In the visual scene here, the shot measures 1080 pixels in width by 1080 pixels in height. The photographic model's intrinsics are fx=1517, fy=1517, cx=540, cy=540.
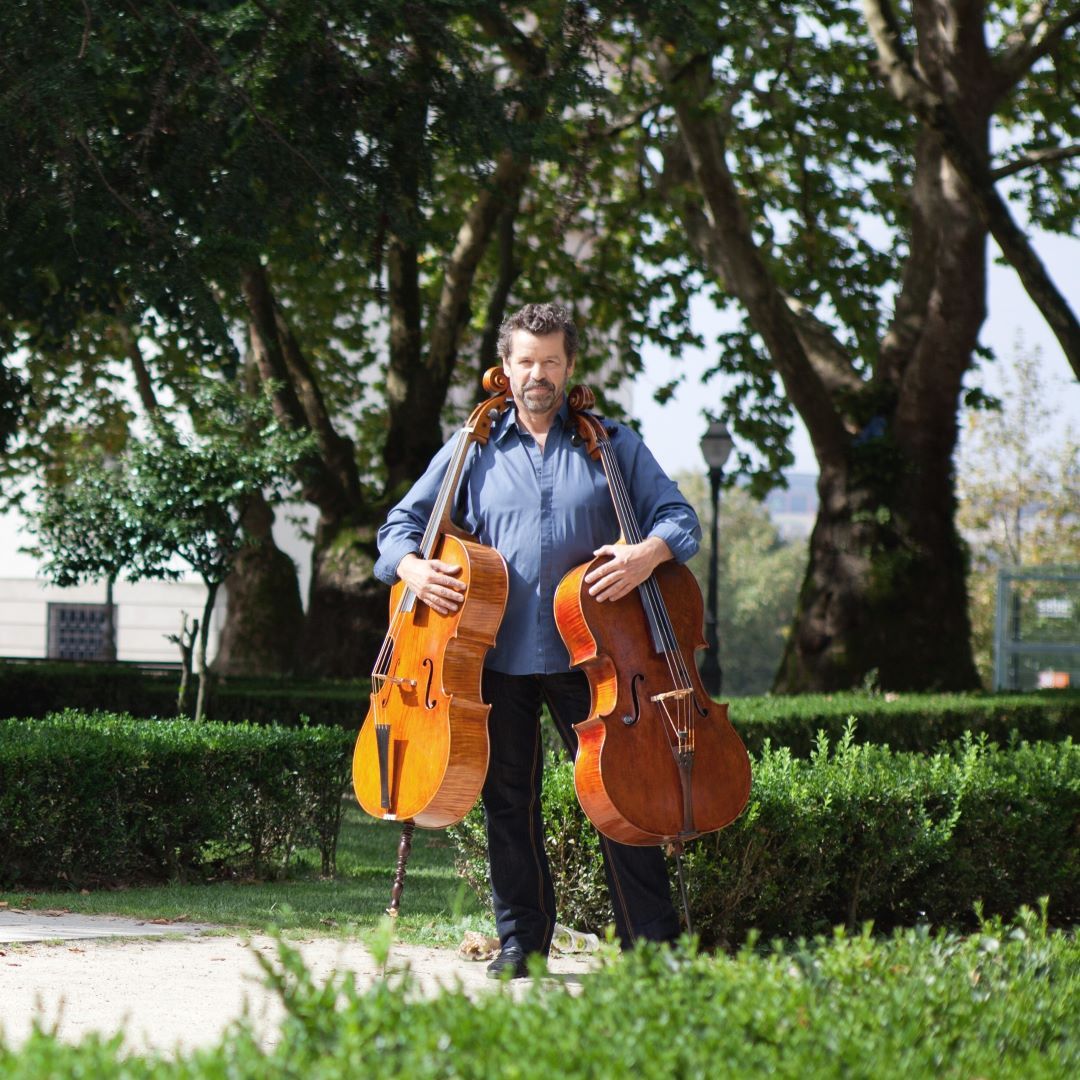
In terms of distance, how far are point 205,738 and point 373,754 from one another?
3.17 metres

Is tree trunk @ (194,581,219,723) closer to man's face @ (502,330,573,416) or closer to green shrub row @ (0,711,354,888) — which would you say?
green shrub row @ (0,711,354,888)

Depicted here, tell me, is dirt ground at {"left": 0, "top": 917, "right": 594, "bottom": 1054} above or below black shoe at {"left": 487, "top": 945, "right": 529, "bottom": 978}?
below

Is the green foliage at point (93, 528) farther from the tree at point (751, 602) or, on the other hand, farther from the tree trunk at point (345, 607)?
the tree at point (751, 602)

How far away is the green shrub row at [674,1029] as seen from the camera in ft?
7.52

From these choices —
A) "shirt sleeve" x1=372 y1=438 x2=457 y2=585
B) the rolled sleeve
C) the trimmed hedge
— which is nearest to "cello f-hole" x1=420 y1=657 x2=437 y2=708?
"shirt sleeve" x1=372 y1=438 x2=457 y2=585

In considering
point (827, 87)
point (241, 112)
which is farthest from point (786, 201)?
point (241, 112)

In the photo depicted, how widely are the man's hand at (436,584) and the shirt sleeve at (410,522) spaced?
6.0 inches

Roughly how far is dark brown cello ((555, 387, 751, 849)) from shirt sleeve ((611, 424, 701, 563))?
27 cm

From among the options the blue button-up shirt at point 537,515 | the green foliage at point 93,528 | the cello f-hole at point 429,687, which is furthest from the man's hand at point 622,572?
the green foliage at point 93,528

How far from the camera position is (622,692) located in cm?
425

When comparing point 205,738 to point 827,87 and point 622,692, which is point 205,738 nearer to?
point 622,692

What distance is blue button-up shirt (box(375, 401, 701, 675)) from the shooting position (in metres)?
4.53

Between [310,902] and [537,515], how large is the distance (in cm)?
273

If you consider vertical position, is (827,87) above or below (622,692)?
above
